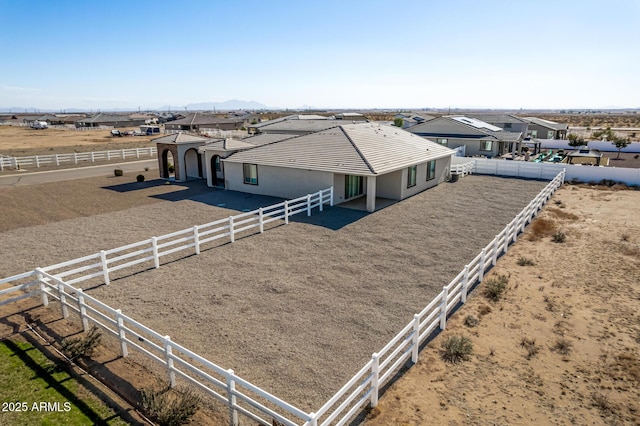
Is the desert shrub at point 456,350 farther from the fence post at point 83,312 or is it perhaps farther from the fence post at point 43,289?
the fence post at point 43,289

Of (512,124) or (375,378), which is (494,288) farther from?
(512,124)

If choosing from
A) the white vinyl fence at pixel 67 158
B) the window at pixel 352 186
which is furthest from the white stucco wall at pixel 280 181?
the white vinyl fence at pixel 67 158

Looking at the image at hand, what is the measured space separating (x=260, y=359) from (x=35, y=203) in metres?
21.3

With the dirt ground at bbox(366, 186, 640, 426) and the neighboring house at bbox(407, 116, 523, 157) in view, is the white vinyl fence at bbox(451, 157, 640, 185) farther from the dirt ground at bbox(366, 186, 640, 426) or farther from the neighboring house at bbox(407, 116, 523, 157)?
the dirt ground at bbox(366, 186, 640, 426)

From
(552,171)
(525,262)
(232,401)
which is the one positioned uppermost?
(552,171)

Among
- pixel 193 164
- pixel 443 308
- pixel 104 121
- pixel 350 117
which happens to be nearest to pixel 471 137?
pixel 193 164

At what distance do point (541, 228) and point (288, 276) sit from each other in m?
13.1

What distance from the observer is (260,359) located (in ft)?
28.7

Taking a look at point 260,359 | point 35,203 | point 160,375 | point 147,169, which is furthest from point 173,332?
point 147,169

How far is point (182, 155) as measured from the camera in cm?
2964

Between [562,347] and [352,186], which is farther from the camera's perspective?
[352,186]

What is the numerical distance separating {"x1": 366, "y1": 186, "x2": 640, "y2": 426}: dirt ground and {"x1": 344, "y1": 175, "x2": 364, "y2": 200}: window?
33.2 feet

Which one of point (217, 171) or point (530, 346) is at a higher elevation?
point (217, 171)

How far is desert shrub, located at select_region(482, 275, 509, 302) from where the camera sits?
11969mm
